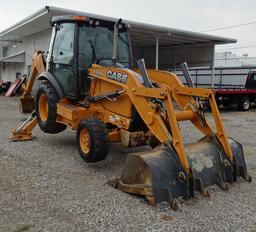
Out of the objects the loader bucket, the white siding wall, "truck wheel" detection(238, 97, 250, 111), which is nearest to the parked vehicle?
"truck wheel" detection(238, 97, 250, 111)

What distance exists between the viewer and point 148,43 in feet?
78.9

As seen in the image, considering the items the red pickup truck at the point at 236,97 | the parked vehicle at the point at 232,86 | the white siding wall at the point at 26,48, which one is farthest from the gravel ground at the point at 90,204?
the white siding wall at the point at 26,48

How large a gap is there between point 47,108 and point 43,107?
1.02ft

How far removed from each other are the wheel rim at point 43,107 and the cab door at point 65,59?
0.57 meters

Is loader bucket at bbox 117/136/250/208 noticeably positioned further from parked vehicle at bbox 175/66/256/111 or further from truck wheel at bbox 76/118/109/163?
parked vehicle at bbox 175/66/256/111

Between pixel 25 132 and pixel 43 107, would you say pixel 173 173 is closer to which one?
pixel 43 107

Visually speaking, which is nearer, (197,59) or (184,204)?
(184,204)

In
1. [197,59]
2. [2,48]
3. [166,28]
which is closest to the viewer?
[166,28]

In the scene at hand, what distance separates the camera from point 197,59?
24.2 meters

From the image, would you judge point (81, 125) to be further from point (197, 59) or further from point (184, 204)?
point (197, 59)

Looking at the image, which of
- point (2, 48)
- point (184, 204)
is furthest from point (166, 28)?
point (2, 48)

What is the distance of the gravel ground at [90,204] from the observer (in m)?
4.09

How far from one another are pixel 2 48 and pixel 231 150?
99.3 feet

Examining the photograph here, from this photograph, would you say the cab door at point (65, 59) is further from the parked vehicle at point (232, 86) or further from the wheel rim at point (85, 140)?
the parked vehicle at point (232, 86)
